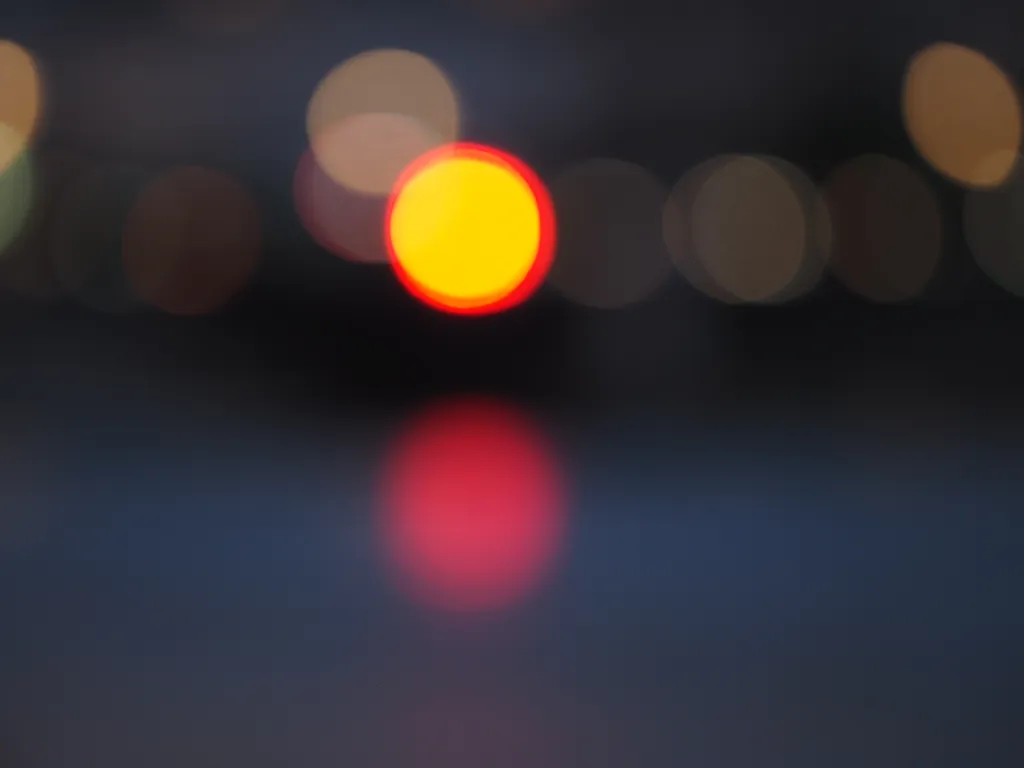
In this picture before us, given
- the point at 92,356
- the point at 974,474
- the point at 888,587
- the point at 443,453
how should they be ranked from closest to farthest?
the point at 888,587
the point at 974,474
the point at 443,453
the point at 92,356

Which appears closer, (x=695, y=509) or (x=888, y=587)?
(x=888, y=587)

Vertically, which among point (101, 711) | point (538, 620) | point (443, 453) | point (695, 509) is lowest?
point (101, 711)

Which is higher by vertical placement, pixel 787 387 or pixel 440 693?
pixel 787 387

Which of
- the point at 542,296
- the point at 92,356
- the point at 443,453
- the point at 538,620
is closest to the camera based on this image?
the point at 538,620

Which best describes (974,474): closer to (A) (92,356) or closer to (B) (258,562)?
(B) (258,562)

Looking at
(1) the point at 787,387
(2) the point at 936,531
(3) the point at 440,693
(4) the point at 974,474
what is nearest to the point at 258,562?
(3) the point at 440,693

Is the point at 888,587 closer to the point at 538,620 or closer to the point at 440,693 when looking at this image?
the point at 538,620

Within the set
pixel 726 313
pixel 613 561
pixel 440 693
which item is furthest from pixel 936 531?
pixel 726 313
